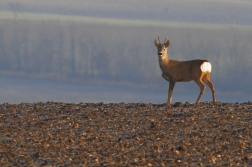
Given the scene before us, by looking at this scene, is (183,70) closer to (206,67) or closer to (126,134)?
(206,67)

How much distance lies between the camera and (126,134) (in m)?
14.9

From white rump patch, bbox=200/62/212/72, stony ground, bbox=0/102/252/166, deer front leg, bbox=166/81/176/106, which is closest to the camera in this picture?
stony ground, bbox=0/102/252/166

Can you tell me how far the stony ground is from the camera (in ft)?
41.6

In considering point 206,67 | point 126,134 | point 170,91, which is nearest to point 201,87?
point 206,67

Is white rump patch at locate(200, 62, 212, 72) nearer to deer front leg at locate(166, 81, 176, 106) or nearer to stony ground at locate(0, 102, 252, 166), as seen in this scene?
deer front leg at locate(166, 81, 176, 106)

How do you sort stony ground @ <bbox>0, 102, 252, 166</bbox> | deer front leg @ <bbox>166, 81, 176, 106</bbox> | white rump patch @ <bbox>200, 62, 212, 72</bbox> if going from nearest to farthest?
stony ground @ <bbox>0, 102, 252, 166</bbox> → deer front leg @ <bbox>166, 81, 176, 106</bbox> → white rump patch @ <bbox>200, 62, 212, 72</bbox>

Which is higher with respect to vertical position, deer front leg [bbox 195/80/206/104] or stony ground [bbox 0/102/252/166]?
deer front leg [bbox 195/80/206/104]

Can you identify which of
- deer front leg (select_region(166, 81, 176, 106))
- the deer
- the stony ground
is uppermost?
the deer

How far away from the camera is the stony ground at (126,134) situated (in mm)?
12672

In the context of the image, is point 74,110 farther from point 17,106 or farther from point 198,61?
point 198,61

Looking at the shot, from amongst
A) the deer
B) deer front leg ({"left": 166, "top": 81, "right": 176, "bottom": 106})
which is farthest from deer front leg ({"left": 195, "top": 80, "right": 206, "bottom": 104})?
deer front leg ({"left": 166, "top": 81, "right": 176, "bottom": 106})

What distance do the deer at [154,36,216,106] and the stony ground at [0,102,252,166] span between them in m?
1.61

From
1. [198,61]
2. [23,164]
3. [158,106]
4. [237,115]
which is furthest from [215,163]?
[198,61]

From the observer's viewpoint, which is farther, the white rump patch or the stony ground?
the white rump patch
